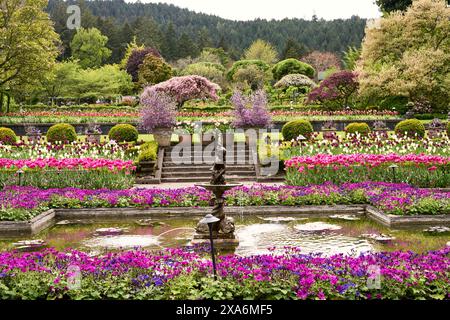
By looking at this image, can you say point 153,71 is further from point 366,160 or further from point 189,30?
point 189,30

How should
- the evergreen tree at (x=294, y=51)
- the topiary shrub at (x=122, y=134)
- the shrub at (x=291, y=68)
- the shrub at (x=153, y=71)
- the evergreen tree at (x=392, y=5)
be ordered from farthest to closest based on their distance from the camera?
1. the evergreen tree at (x=294, y=51)
2. the shrub at (x=291, y=68)
3. the shrub at (x=153, y=71)
4. the evergreen tree at (x=392, y=5)
5. the topiary shrub at (x=122, y=134)

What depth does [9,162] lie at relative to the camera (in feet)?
49.4

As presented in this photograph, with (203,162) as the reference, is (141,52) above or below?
above

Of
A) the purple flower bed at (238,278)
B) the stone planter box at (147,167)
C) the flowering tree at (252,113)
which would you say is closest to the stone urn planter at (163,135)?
the flowering tree at (252,113)

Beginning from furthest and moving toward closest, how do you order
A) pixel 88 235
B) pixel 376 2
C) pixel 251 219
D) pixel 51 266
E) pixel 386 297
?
pixel 376 2 < pixel 251 219 < pixel 88 235 < pixel 51 266 < pixel 386 297

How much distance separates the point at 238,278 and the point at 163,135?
46.0 ft

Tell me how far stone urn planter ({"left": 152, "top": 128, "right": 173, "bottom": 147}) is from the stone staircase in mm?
236

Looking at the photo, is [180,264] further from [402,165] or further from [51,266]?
[402,165]

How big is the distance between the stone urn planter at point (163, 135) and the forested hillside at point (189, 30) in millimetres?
49251

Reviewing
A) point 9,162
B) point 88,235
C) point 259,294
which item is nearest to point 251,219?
point 88,235

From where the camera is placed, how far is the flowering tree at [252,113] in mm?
20141

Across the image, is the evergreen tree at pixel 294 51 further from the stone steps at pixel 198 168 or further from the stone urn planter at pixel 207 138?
the stone steps at pixel 198 168

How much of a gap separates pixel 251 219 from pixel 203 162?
772cm

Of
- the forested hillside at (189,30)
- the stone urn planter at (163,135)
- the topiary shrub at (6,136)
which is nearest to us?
the stone urn planter at (163,135)
